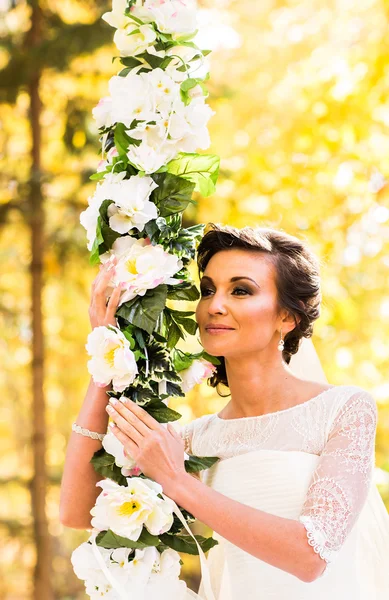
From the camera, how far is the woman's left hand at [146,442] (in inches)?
85.7

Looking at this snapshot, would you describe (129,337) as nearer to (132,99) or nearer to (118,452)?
(118,452)

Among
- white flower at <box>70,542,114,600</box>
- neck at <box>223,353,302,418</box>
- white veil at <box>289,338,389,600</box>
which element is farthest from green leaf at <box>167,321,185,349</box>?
white veil at <box>289,338,389,600</box>

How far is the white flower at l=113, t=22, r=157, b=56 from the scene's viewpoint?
7.34 ft

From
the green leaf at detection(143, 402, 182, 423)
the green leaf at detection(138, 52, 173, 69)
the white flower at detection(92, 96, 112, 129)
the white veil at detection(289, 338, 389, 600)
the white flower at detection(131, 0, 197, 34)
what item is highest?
the white flower at detection(131, 0, 197, 34)

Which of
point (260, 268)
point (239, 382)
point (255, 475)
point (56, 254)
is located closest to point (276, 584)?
point (255, 475)

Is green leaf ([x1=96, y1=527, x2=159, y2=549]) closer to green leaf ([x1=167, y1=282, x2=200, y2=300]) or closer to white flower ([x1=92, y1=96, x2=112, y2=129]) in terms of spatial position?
green leaf ([x1=167, y1=282, x2=200, y2=300])

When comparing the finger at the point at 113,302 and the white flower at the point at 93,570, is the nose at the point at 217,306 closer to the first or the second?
the finger at the point at 113,302

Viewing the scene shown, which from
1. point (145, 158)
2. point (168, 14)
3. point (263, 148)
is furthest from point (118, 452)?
point (263, 148)

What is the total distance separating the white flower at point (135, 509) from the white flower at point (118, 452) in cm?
8

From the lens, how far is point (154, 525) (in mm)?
2121

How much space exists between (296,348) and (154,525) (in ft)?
3.51

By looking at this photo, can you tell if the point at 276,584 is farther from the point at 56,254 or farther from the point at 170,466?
the point at 56,254

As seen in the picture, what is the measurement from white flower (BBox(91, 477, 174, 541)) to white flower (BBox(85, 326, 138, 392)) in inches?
10.4

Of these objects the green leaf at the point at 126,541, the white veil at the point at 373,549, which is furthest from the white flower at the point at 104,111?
the white veil at the point at 373,549
